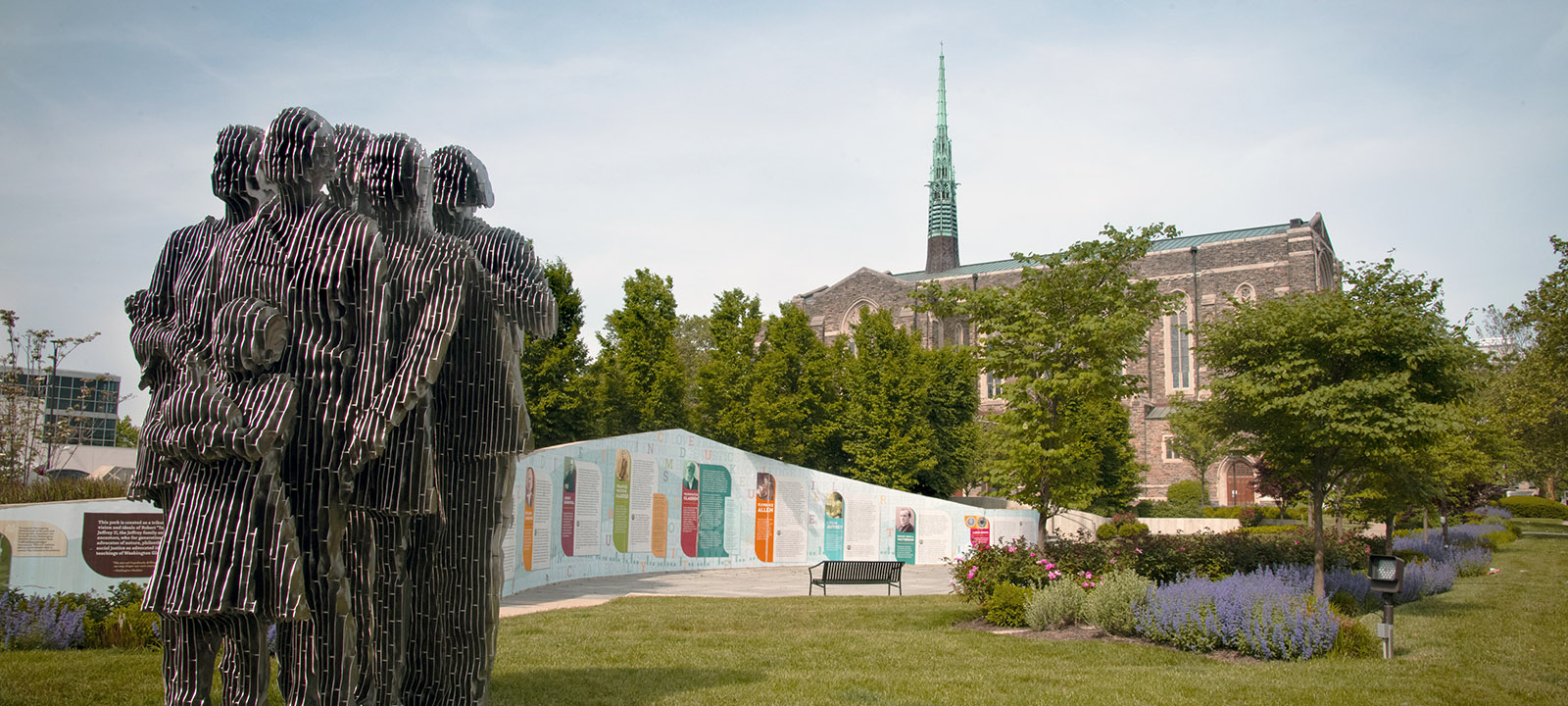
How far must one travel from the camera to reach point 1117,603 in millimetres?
12234

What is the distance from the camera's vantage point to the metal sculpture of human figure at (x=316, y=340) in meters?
5.82

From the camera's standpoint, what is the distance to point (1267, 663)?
10219 millimetres

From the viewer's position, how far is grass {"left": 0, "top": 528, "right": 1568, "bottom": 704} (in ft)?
27.3

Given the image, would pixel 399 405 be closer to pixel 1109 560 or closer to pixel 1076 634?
pixel 1076 634

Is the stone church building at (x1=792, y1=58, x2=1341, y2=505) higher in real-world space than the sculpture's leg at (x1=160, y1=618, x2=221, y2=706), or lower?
higher

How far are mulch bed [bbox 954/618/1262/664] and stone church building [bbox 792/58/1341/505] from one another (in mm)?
38782

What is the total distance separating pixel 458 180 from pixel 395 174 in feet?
2.31

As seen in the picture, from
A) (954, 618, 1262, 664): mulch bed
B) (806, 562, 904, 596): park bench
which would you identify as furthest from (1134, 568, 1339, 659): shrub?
(806, 562, 904, 596): park bench

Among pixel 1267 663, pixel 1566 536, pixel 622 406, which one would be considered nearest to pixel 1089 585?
pixel 1267 663

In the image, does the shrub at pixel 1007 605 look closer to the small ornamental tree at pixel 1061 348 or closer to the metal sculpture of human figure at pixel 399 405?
the small ornamental tree at pixel 1061 348

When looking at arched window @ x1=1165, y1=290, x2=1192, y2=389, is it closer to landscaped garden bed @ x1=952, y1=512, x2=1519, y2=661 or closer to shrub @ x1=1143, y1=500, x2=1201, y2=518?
shrub @ x1=1143, y1=500, x2=1201, y2=518

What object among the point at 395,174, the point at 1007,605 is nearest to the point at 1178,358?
the point at 1007,605

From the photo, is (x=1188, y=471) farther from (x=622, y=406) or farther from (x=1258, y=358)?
(x=1258, y=358)

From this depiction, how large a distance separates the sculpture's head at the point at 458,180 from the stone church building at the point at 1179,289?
4595 centimetres
